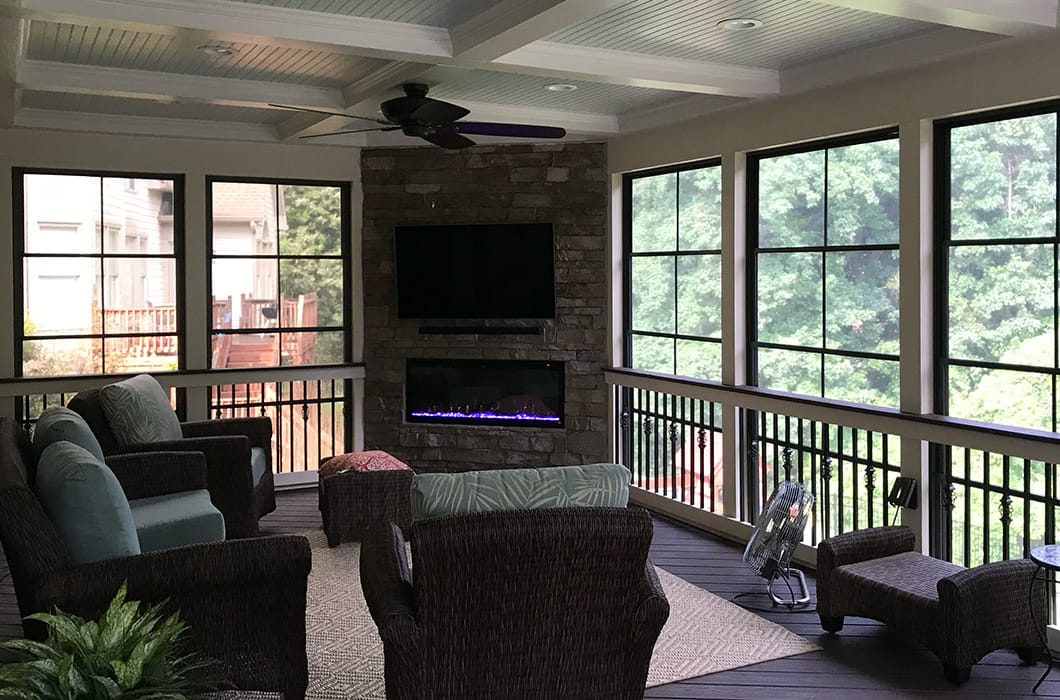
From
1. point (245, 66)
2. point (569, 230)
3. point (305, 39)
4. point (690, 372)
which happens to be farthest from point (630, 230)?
point (305, 39)

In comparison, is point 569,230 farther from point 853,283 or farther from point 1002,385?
point 1002,385

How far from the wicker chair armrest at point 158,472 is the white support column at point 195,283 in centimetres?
243

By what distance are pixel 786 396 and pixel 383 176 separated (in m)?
3.77

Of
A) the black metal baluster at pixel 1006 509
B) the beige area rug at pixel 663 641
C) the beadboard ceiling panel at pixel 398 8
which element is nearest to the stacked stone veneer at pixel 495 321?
the beige area rug at pixel 663 641

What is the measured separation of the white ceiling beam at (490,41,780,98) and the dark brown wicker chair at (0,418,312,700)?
2830mm

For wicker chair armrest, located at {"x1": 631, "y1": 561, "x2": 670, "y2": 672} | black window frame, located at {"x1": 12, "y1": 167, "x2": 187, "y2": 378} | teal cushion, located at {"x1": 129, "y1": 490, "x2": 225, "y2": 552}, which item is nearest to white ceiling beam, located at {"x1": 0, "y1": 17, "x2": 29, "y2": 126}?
black window frame, located at {"x1": 12, "y1": 167, "x2": 187, "y2": 378}

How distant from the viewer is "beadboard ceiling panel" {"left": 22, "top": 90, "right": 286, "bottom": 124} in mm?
6434

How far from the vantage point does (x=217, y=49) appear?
17.2 feet

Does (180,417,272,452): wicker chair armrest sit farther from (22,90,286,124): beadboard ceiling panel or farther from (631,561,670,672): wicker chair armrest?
(631,561,670,672): wicker chair armrest

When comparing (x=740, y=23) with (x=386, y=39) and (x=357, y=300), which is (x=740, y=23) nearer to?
(x=386, y=39)

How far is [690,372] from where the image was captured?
690 cm

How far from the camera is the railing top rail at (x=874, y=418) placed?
4336 millimetres

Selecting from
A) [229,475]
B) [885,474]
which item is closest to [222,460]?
[229,475]

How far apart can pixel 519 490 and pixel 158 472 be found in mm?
2599
